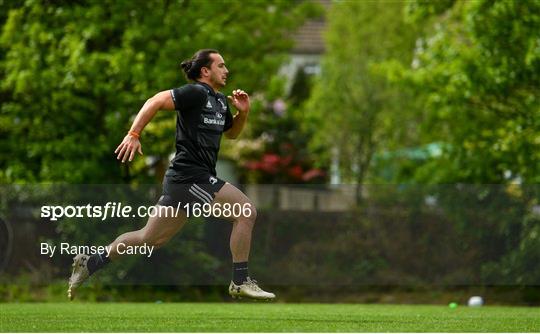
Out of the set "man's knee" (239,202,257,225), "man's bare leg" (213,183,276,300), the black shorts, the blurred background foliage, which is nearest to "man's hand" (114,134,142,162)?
the black shorts

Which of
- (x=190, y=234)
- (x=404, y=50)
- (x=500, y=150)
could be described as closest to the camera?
(x=190, y=234)

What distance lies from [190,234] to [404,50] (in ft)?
57.1

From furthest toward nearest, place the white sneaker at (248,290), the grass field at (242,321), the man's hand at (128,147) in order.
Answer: the white sneaker at (248,290), the grass field at (242,321), the man's hand at (128,147)

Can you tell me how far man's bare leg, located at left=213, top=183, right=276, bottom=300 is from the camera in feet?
34.4

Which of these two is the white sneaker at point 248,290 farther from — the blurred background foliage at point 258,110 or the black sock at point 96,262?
the blurred background foliage at point 258,110

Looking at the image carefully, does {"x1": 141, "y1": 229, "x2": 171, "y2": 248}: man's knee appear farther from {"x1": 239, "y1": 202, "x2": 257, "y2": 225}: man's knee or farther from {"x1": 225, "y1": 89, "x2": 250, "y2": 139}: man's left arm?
{"x1": 225, "y1": 89, "x2": 250, "y2": 139}: man's left arm

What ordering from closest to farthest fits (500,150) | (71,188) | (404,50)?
(71,188), (500,150), (404,50)

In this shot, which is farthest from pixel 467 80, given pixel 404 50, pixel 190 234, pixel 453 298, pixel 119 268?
pixel 404 50

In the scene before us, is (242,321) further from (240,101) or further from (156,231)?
(240,101)

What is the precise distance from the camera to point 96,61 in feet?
65.2

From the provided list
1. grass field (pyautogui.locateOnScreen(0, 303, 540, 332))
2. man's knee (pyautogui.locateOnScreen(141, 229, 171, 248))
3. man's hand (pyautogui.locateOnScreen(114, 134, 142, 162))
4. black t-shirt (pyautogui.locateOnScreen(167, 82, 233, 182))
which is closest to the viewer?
man's hand (pyautogui.locateOnScreen(114, 134, 142, 162))

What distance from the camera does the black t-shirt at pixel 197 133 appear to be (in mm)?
10328

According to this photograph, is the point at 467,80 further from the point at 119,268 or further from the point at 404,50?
the point at 404,50

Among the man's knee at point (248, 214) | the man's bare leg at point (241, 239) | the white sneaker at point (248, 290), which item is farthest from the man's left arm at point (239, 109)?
the white sneaker at point (248, 290)
